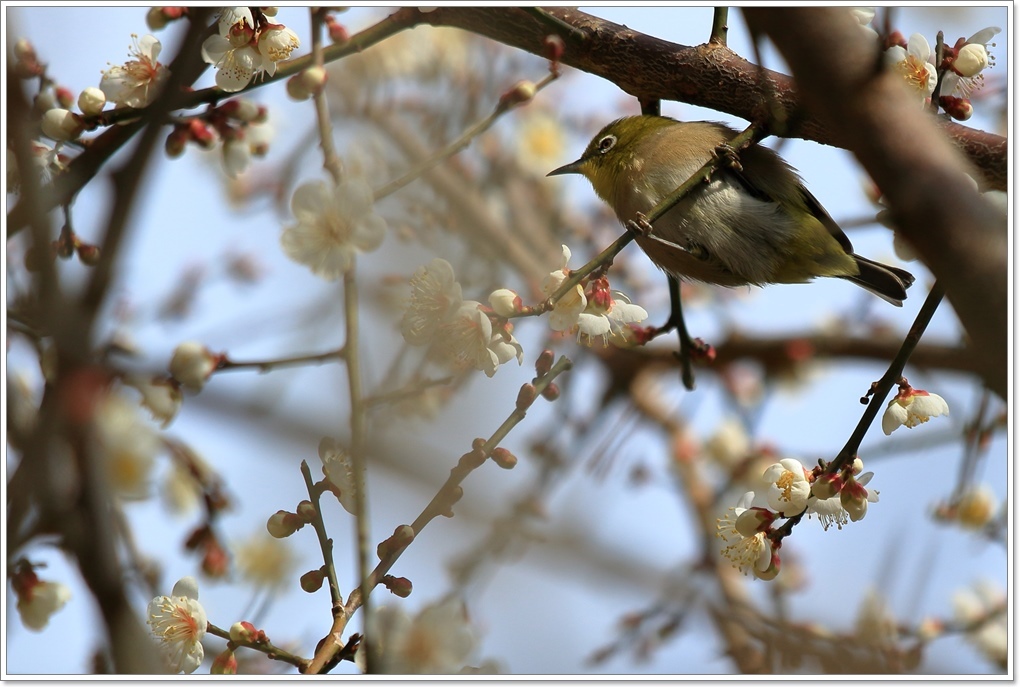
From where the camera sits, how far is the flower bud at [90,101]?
173 cm

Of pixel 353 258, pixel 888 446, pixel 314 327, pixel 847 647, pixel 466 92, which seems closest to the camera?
pixel 353 258

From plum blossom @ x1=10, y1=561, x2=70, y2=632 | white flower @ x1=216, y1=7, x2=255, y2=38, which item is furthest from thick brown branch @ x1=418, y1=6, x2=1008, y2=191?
plum blossom @ x1=10, y1=561, x2=70, y2=632

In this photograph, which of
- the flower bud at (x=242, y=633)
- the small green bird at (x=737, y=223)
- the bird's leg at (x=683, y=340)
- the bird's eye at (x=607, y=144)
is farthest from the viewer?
the bird's eye at (x=607, y=144)

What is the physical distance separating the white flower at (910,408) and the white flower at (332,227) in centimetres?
99

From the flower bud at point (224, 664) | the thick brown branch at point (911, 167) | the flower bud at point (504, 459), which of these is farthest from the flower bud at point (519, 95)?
the flower bud at point (224, 664)

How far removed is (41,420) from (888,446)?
2173 millimetres

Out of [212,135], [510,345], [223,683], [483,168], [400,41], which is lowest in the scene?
[223,683]

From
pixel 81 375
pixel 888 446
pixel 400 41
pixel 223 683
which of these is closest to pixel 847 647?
pixel 888 446

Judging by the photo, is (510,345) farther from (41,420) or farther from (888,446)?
(888,446)

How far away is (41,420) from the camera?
4.37 ft

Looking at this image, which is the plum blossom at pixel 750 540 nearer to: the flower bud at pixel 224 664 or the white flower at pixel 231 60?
the flower bud at pixel 224 664

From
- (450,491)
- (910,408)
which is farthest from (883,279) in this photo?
→ (450,491)

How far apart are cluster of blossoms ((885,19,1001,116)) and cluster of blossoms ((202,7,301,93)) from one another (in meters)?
1.19

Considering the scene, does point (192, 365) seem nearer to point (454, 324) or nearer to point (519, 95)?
point (454, 324)
